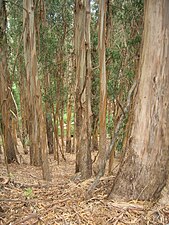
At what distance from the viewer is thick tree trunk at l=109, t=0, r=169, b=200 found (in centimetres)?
267

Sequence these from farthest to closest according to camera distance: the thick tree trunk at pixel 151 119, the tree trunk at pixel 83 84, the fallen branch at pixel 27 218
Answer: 1. the tree trunk at pixel 83 84
2. the thick tree trunk at pixel 151 119
3. the fallen branch at pixel 27 218

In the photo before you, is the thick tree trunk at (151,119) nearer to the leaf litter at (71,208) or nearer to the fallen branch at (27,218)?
the leaf litter at (71,208)

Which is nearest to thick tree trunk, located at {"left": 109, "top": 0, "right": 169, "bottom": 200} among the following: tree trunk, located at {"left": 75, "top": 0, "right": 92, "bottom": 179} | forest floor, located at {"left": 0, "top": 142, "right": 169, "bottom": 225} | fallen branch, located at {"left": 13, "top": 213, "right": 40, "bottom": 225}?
forest floor, located at {"left": 0, "top": 142, "right": 169, "bottom": 225}

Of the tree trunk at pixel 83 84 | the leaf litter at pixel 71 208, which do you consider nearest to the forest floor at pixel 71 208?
the leaf litter at pixel 71 208

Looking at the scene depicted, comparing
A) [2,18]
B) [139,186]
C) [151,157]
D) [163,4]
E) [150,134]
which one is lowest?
[139,186]

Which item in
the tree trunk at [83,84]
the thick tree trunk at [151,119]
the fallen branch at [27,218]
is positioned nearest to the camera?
the fallen branch at [27,218]

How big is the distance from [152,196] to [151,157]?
15.8 inches

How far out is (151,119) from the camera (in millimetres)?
2723

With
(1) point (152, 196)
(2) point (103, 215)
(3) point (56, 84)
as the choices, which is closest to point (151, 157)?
(1) point (152, 196)

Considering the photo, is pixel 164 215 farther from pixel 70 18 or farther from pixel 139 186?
pixel 70 18

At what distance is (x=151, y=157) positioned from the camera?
273 centimetres

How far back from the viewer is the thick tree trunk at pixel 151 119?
2.67 metres

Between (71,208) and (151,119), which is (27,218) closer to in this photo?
(71,208)

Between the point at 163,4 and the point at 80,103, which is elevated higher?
the point at 163,4
